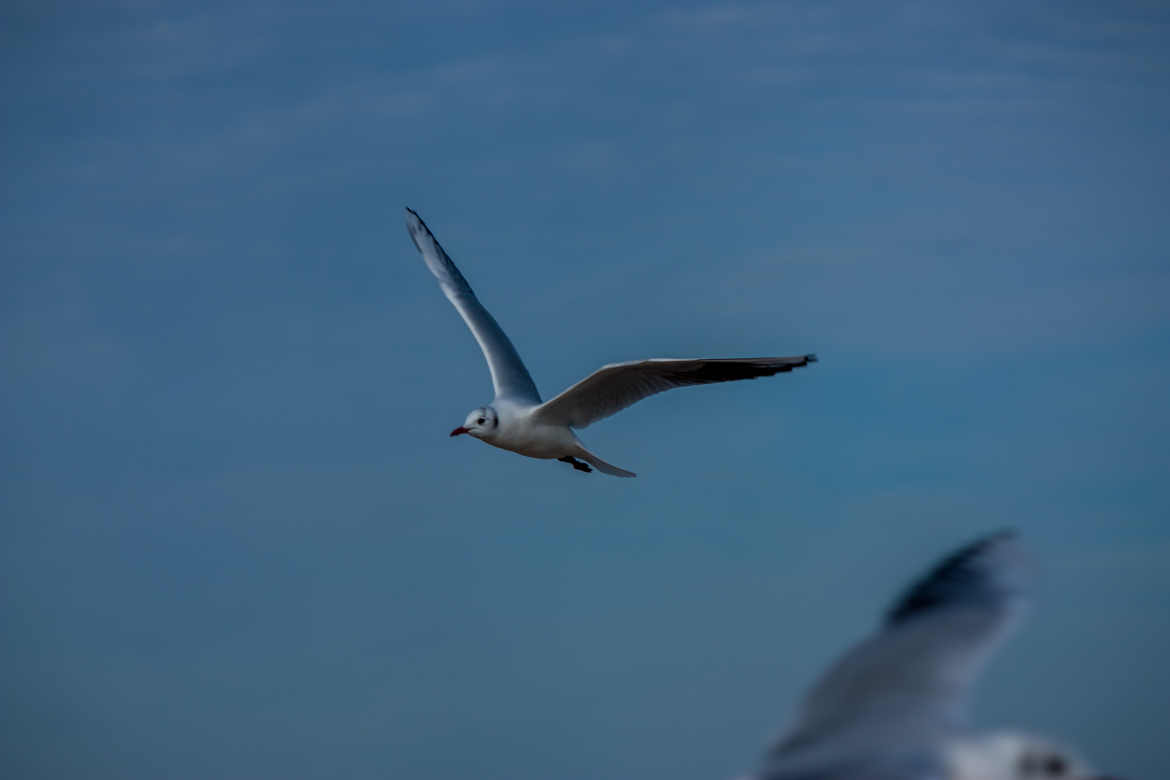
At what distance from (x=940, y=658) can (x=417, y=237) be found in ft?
26.6

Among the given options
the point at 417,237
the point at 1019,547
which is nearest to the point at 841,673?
the point at 1019,547

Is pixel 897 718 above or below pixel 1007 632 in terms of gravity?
below

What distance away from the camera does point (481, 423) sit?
28.0ft

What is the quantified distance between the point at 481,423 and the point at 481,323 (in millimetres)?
1392

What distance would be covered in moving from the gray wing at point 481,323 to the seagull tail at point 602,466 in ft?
1.64

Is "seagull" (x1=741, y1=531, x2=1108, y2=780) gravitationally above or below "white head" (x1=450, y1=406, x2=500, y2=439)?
below

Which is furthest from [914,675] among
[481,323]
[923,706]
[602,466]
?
[481,323]

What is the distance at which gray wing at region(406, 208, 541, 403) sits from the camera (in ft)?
29.9

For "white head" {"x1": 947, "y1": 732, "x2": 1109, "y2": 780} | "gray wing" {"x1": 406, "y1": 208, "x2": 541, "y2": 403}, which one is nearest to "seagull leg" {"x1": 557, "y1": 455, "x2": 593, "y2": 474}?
"gray wing" {"x1": 406, "y1": 208, "x2": 541, "y2": 403}

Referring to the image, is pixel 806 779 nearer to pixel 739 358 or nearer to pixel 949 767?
pixel 949 767

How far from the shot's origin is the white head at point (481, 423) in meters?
8.52

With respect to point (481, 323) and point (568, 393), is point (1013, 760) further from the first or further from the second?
point (481, 323)

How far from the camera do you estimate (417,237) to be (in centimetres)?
1085

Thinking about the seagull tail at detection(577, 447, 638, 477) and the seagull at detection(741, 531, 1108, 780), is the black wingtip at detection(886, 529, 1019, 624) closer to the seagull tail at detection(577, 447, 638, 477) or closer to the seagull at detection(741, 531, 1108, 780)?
the seagull at detection(741, 531, 1108, 780)
